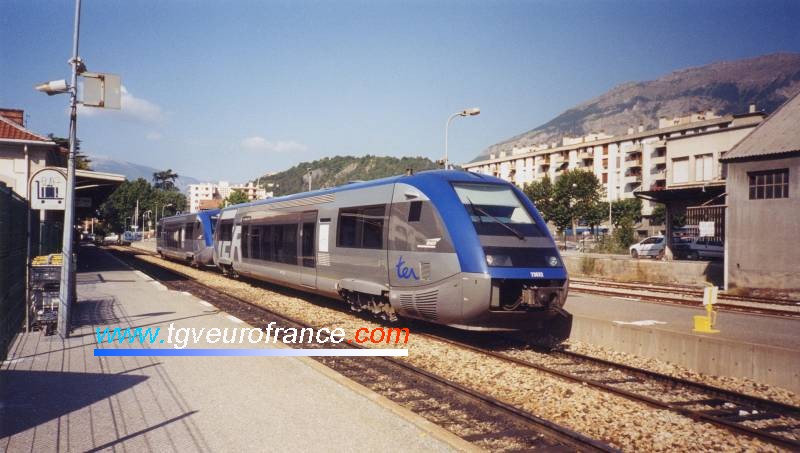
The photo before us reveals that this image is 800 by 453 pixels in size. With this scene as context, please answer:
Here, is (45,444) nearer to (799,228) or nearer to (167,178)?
(799,228)

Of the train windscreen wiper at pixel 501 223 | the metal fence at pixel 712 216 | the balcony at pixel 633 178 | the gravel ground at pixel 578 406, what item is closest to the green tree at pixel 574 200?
the balcony at pixel 633 178

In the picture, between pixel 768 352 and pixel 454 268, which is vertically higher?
pixel 454 268

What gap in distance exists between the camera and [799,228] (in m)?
17.8

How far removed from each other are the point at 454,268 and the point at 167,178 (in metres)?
182

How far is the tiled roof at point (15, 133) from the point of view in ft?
79.3

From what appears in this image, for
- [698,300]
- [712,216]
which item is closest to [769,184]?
[712,216]

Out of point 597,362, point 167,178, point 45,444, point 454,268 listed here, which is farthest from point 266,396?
point 167,178

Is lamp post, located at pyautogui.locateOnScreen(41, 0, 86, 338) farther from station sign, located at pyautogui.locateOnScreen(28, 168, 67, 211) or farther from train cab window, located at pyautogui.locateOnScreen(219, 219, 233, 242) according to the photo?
train cab window, located at pyautogui.locateOnScreen(219, 219, 233, 242)

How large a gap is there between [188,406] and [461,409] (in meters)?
3.06

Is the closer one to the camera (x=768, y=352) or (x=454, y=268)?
(x=768, y=352)

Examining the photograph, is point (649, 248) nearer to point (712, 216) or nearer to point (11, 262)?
point (712, 216)

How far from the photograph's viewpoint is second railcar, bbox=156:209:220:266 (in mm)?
25094

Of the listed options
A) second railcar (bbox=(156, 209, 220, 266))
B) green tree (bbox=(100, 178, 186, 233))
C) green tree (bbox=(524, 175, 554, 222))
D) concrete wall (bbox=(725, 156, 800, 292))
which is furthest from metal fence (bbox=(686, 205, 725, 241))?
green tree (bbox=(100, 178, 186, 233))

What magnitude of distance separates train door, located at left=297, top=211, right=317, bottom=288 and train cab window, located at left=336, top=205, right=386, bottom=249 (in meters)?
1.46
